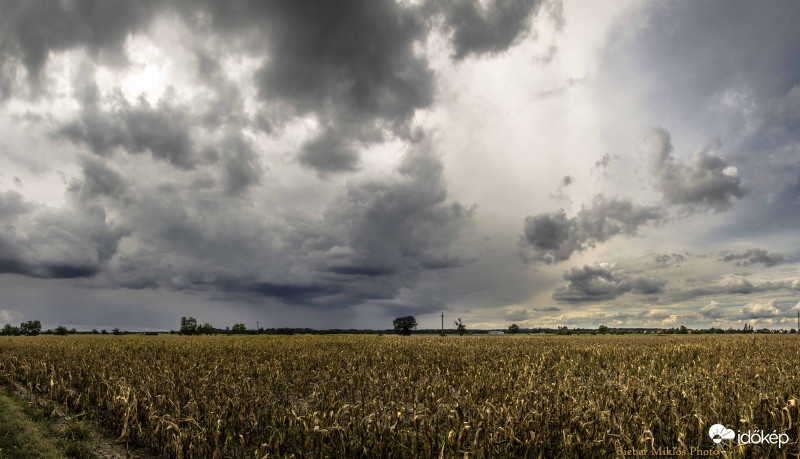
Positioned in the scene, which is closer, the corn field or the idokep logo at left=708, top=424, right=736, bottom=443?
the corn field

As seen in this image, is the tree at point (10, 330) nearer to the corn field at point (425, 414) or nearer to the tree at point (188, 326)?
the tree at point (188, 326)

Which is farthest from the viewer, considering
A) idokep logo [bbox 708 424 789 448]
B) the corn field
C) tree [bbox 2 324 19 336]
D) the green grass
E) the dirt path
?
tree [bbox 2 324 19 336]

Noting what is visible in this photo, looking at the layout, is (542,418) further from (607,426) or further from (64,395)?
(64,395)

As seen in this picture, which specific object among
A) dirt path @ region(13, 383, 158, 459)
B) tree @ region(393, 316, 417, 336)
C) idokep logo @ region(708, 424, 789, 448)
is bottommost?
tree @ region(393, 316, 417, 336)

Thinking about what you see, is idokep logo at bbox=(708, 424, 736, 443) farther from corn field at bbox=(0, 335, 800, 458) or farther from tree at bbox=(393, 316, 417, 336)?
tree at bbox=(393, 316, 417, 336)

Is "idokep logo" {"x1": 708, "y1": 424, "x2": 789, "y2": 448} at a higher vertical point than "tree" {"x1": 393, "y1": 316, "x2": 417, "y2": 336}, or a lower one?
higher

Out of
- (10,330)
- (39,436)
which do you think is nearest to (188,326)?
(10,330)

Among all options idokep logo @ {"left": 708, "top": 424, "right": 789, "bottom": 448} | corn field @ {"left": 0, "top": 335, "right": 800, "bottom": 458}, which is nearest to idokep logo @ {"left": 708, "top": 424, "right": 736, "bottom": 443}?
idokep logo @ {"left": 708, "top": 424, "right": 789, "bottom": 448}

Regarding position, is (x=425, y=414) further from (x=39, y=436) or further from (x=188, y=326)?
(x=188, y=326)

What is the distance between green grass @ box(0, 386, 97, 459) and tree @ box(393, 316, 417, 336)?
406 feet

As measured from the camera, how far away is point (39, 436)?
10109mm

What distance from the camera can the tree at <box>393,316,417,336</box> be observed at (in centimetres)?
13200

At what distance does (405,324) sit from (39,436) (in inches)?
4947

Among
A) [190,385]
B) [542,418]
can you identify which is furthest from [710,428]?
[190,385]
